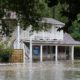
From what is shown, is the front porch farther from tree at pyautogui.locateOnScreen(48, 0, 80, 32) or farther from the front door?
tree at pyautogui.locateOnScreen(48, 0, 80, 32)

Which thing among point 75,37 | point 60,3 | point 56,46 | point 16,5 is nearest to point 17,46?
point 56,46

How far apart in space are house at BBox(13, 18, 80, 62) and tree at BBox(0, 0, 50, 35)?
3948cm

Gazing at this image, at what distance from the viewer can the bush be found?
58.7 meters

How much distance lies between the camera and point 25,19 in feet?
69.0

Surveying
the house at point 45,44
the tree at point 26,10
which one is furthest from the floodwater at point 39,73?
the house at point 45,44

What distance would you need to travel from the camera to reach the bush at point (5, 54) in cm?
5869

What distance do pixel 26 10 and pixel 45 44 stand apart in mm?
47515

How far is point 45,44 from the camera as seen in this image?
66750 mm

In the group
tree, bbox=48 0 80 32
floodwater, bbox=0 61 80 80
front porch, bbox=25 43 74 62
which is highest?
tree, bbox=48 0 80 32

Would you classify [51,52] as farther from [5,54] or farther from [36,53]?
[5,54]

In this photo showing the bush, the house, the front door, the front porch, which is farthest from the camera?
the front door

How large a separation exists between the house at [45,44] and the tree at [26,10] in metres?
39.5

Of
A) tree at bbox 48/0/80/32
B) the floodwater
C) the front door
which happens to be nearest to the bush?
the front door

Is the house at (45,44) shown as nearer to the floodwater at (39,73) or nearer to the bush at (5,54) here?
the bush at (5,54)
